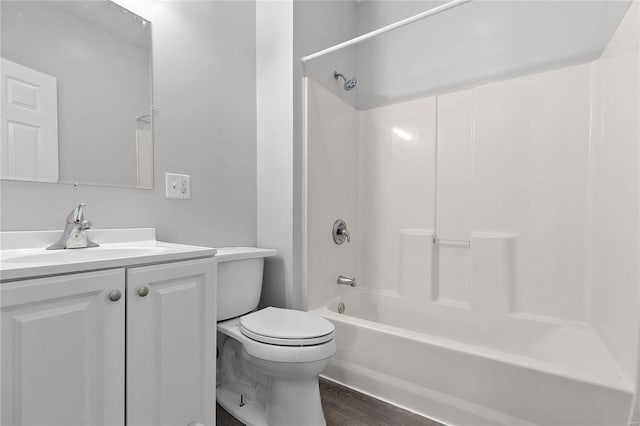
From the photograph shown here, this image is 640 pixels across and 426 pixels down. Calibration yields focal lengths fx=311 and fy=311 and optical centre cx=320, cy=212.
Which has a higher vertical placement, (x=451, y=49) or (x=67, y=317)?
(x=451, y=49)

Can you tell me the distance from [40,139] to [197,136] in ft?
2.04

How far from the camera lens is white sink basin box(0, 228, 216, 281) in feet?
2.43

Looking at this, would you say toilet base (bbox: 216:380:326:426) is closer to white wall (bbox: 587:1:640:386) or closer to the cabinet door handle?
the cabinet door handle

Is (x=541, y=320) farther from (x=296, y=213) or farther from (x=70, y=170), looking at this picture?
(x=70, y=170)

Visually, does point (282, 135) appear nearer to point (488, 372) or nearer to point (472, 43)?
point (472, 43)

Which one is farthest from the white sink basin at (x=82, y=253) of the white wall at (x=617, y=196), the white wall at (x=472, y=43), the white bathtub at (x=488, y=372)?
the white wall at (x=472, y=43)

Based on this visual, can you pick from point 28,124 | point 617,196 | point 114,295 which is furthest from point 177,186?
point 617,196

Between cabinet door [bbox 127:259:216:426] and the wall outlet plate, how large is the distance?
529 mm

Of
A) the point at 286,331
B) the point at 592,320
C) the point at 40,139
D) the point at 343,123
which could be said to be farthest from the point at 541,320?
the point at 40,139

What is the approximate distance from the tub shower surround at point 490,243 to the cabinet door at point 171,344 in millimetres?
751

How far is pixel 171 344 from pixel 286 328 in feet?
1.52

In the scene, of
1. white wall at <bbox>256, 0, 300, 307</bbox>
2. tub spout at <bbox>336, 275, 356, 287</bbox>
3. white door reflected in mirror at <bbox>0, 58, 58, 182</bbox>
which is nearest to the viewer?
white door reflected in mirror at <bbox>0, 58, 58, 182</bbox>

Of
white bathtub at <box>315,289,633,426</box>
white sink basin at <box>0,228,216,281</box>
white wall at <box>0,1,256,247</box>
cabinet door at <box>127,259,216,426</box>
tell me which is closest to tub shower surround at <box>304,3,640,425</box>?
white bathtub at <box>315,289,633,426</box>

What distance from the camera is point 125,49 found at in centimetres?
132
